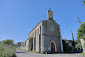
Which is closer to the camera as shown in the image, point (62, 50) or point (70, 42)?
point (62, 50)

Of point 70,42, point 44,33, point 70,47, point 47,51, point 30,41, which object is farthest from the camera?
point 30,41

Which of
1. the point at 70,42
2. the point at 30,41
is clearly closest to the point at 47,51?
the point at 70,42

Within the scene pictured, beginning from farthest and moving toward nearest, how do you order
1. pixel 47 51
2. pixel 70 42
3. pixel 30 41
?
1. pixel 30 41
2. pixel 70 42
3. pixel 47 51

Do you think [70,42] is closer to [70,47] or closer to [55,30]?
Result: [70,47]

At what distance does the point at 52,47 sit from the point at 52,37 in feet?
10.1

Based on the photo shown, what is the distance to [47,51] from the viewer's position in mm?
21266

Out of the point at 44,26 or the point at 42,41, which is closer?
the point at 42,41

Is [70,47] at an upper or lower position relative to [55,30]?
lower

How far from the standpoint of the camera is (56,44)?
24.3 meters

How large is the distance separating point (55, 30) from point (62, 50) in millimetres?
6776

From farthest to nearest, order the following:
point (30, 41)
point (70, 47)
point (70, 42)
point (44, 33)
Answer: point (30, 41) → point (70, 42) → point (70, 47) → point (44, 33)

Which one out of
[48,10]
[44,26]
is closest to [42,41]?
[44,26]

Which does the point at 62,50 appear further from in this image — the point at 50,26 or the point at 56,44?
the point at 50,26

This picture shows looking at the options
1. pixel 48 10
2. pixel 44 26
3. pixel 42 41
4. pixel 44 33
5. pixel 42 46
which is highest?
pixel 48 10
